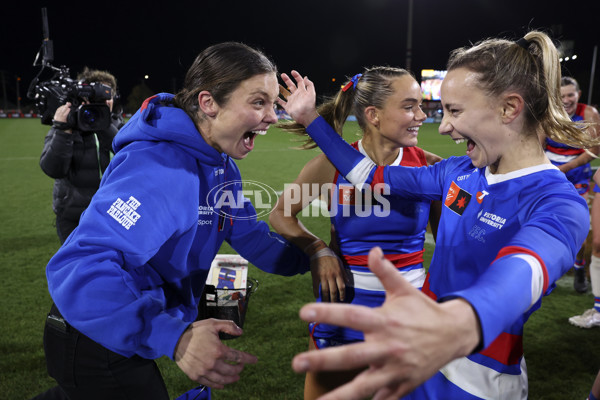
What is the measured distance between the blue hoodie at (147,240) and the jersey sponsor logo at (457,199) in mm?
915

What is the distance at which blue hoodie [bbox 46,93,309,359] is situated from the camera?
1.23 meters

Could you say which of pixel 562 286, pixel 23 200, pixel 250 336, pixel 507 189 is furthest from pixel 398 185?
pixel 23 200

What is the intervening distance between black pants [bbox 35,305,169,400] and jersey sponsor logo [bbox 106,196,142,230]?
23.6 inches

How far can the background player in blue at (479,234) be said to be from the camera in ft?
2.28

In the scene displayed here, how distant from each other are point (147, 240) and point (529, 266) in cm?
103

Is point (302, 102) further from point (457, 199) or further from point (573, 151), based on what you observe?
point (573, 151)

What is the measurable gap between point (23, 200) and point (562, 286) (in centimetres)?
925

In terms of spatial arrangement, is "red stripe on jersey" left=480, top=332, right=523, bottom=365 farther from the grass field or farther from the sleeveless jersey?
the grass field

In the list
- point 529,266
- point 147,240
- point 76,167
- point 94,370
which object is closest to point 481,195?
point 529,266

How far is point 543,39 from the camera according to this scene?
1498 mm

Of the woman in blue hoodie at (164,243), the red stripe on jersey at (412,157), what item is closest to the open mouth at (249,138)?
the woman in blue hoodie at (164,243)

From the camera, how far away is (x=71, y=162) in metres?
3.95

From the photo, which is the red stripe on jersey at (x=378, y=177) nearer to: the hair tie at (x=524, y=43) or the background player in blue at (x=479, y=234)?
the background player in blue at (x=479, y=234)

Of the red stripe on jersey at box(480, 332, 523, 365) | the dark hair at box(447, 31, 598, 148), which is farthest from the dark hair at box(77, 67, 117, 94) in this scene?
the red stripe on jersey at box(480, 332, 523, 365)
